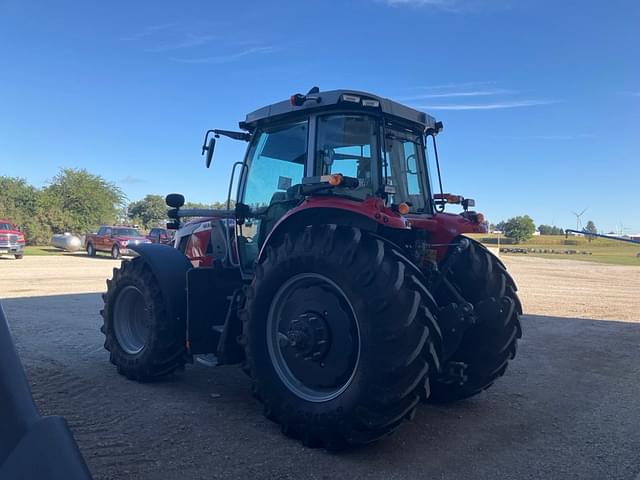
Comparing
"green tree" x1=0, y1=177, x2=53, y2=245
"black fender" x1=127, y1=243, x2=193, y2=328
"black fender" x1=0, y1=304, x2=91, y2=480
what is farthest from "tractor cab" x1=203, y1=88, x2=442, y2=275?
"green tree" x1=0, y1=177, x2=53, y2=245

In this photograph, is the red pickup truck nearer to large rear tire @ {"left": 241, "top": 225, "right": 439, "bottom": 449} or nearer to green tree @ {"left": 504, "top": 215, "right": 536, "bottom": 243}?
large rear tire @ {"left": 241, "top": 225, "right": 439, "bottom": 449}

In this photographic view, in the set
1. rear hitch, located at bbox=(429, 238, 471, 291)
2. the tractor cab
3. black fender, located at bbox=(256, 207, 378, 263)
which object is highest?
the tractor cab

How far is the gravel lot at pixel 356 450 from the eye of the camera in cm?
357

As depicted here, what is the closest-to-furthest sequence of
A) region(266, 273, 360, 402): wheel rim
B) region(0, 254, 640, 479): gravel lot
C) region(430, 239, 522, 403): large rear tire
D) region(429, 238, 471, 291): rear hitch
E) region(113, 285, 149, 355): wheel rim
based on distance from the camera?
1. region(0, 254, 640, 479): gravel lot
2. region(266, 273, 360, 402): wheel rim
3. region(429, 238, 471, 291): rear hitch
4. region(430, 239, 522, 403): large rear tire
5. region(113, 285, 149, 355): wheel rim

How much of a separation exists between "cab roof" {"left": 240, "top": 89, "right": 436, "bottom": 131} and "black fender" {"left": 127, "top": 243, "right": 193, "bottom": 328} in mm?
1726

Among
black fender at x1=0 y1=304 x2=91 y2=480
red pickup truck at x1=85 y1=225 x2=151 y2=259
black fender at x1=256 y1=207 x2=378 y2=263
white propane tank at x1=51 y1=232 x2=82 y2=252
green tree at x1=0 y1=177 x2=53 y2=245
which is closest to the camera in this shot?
black fender at x1=0 y1=304 x2=91 y2=480

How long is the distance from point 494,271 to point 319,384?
2.06 m

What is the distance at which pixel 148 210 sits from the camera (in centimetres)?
7669

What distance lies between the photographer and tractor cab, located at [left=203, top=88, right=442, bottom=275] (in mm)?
4391

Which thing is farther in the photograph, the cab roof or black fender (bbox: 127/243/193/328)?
black fender (bbox: 127/243/193/328)

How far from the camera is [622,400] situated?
533cm

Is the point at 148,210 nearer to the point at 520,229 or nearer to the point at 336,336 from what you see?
the point at 520,229

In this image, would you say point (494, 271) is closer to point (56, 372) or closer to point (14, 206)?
point (56, 372)

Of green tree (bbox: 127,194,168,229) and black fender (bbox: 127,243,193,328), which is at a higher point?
green tree (bbox: 127,194,168,229)
